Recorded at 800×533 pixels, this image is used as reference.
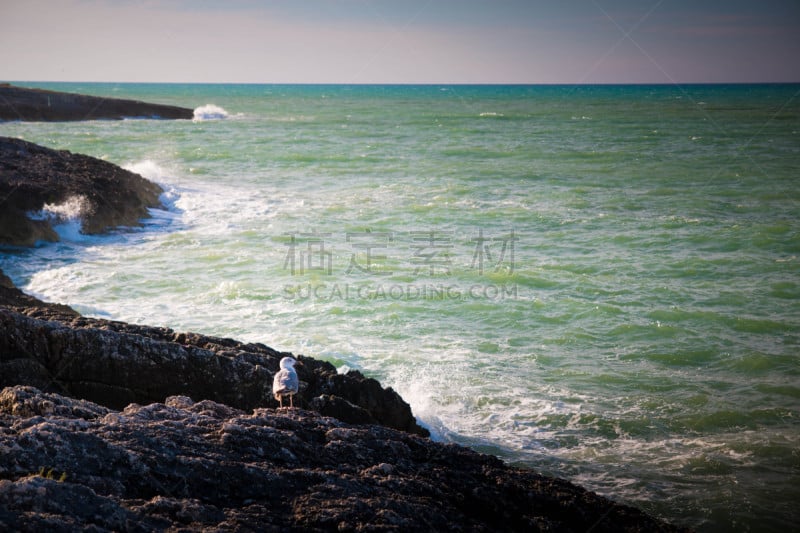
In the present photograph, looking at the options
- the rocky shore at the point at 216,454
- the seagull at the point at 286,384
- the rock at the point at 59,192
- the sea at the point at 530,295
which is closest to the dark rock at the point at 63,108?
the sea at the point at 530,295

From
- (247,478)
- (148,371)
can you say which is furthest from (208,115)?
(247,478)

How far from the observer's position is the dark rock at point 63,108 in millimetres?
47812

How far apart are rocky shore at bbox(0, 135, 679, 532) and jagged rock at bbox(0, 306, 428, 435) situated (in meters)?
0.01

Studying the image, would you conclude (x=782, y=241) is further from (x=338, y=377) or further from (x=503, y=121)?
(x=503, y=121)

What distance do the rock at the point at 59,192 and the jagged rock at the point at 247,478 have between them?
41.0 feet

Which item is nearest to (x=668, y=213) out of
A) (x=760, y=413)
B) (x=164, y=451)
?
(x=760, y=413)

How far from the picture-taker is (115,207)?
18406 mm

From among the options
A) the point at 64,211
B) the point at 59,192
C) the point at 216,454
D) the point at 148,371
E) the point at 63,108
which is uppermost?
the point at 63,108

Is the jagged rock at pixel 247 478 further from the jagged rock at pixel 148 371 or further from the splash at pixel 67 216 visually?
the splash at pixel 67 216

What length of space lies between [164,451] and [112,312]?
810 cm

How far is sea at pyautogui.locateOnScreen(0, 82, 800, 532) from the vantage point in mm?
7930

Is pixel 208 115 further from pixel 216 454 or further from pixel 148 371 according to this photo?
pixel 216 454

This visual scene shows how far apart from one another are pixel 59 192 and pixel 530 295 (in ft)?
41.2

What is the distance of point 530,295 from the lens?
13336 mm
